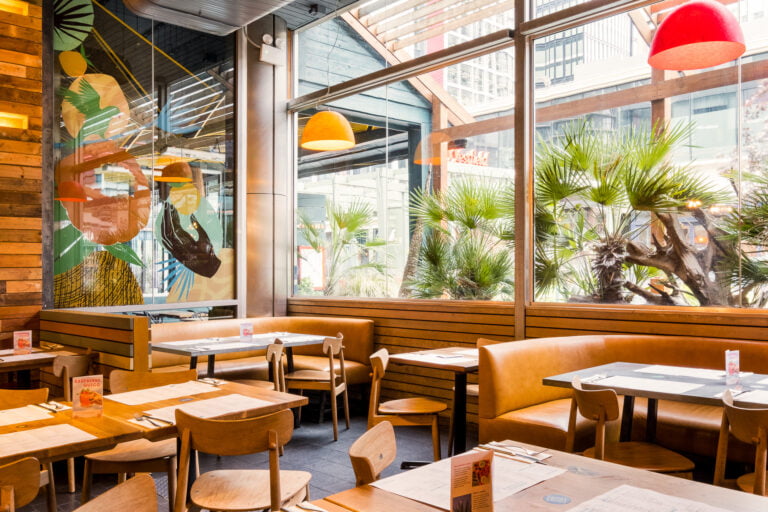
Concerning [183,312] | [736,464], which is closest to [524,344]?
[736,464]

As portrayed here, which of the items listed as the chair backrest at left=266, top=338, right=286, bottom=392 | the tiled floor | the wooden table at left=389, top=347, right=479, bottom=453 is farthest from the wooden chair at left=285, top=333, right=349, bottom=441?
the wooden table at left=389, top=347, right=479, bottom=453

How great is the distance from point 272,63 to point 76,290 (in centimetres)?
344

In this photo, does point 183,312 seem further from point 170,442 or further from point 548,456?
point 548,456

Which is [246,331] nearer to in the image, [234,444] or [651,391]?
[234,444]

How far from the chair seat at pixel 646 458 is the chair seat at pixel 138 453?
2054 millimetres

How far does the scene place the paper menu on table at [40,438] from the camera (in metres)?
1.99

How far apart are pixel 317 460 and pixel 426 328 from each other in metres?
1.86

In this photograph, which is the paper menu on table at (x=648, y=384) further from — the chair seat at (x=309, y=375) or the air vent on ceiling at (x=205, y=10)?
the air vent on ceiling at (x=205, y=10)

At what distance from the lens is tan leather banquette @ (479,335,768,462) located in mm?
3736

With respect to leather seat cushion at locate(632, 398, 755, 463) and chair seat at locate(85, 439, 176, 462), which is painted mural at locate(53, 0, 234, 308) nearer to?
chair seat at locate(85, 439, 176, 462)

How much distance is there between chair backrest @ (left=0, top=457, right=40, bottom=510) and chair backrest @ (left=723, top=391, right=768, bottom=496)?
2.49 metres

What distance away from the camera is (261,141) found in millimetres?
7430

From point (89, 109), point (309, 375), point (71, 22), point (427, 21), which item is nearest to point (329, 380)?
point (309, 375)

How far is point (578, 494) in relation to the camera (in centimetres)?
161
